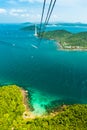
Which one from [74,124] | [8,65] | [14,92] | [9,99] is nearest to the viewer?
[74,124]

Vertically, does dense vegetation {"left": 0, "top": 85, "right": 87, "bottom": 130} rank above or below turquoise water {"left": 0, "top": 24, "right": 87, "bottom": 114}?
above

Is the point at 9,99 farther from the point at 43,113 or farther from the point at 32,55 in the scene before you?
the point at 32,55

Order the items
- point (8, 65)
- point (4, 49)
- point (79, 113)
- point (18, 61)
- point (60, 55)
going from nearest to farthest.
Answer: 1. point (79, 113)
2. point (8, 65)
3. point (18, 61)
4. point (60, 55)
5. point (4, 49)

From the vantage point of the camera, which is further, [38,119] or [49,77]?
[49,77]

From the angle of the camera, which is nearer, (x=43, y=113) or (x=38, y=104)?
(x=43, y=113)

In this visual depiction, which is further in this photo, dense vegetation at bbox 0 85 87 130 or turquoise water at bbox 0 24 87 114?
turquoise water at bbox 0 24 87 114

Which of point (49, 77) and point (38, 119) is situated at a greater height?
point (38, 119)

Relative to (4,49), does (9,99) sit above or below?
above

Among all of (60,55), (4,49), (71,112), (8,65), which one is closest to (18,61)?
(8,65)
